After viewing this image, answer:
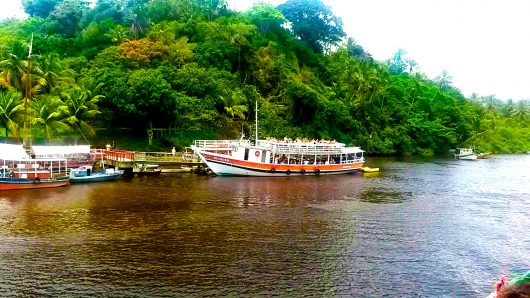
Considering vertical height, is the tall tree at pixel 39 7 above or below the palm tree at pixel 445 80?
above

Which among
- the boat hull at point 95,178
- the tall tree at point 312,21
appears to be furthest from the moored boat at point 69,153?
the tall tree at point 312,21

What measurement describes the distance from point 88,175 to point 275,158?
65.3ft

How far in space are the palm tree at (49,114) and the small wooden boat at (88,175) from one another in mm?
10483

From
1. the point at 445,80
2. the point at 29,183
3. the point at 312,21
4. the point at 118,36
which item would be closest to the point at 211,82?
the point at 118,36

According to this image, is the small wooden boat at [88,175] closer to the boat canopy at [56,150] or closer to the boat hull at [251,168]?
the boat canopy at [56,150]

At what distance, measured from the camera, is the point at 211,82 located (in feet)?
212

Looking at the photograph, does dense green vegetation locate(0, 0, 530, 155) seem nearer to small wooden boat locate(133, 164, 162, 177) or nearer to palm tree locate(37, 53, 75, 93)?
palm tree locate(37, 53, 75, 93)

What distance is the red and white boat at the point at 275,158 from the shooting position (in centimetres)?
4906

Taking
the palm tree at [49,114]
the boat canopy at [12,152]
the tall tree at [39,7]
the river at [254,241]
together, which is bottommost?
the river at [254,241]

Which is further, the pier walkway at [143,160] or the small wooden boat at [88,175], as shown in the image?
the pier walkway at [143,160]

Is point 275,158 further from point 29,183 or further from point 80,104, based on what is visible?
point 29,183

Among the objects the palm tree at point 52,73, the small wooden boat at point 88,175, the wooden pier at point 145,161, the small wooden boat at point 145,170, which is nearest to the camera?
the small wooden boat at point 88,175

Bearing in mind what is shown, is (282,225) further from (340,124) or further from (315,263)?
(340,124)

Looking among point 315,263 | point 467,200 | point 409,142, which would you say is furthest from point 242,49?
point 315,263
